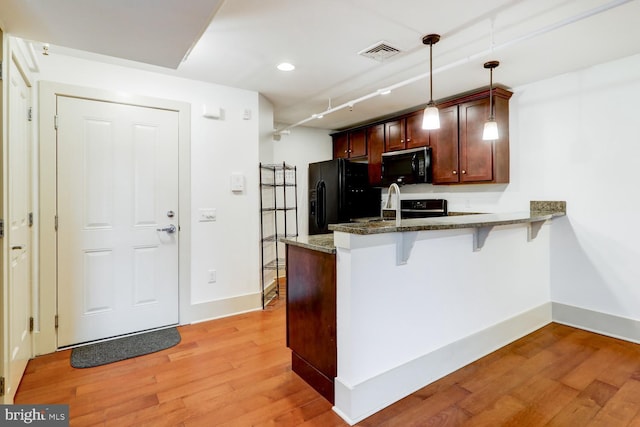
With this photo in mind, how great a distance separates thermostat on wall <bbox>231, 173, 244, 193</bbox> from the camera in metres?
3.49

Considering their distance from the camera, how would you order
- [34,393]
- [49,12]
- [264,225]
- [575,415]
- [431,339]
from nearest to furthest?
1. [49,12]
2. [575,415]
3. [34,393]
4. [431,339]
5. [264,225]

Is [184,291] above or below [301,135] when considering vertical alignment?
below

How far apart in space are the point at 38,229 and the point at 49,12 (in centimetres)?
169

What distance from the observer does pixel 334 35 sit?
7.94ft

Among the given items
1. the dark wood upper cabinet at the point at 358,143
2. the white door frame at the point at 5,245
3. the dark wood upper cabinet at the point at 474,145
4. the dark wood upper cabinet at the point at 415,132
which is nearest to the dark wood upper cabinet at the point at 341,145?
the dark wood upper cabinet at the point at 358,143

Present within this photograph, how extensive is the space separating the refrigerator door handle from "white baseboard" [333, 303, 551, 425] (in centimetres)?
277

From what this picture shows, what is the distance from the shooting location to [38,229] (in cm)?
259

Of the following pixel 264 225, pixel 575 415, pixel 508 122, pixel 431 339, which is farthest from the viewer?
pixel 264 225

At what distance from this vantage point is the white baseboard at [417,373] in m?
1.84

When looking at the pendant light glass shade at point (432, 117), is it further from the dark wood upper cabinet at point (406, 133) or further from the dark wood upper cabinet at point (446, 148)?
the dark wood upper cabinet at point (406, 133)

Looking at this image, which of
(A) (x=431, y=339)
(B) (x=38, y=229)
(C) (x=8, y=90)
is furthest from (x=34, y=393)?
(A) (x=431, y=339)

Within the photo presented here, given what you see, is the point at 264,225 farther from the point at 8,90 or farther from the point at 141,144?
the point at 8,90

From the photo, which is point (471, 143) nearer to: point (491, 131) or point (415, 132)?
point (415, 132)

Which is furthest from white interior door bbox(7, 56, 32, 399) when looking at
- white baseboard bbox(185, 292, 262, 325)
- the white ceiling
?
white baseboard bbox(185, 292, 262, 325)
